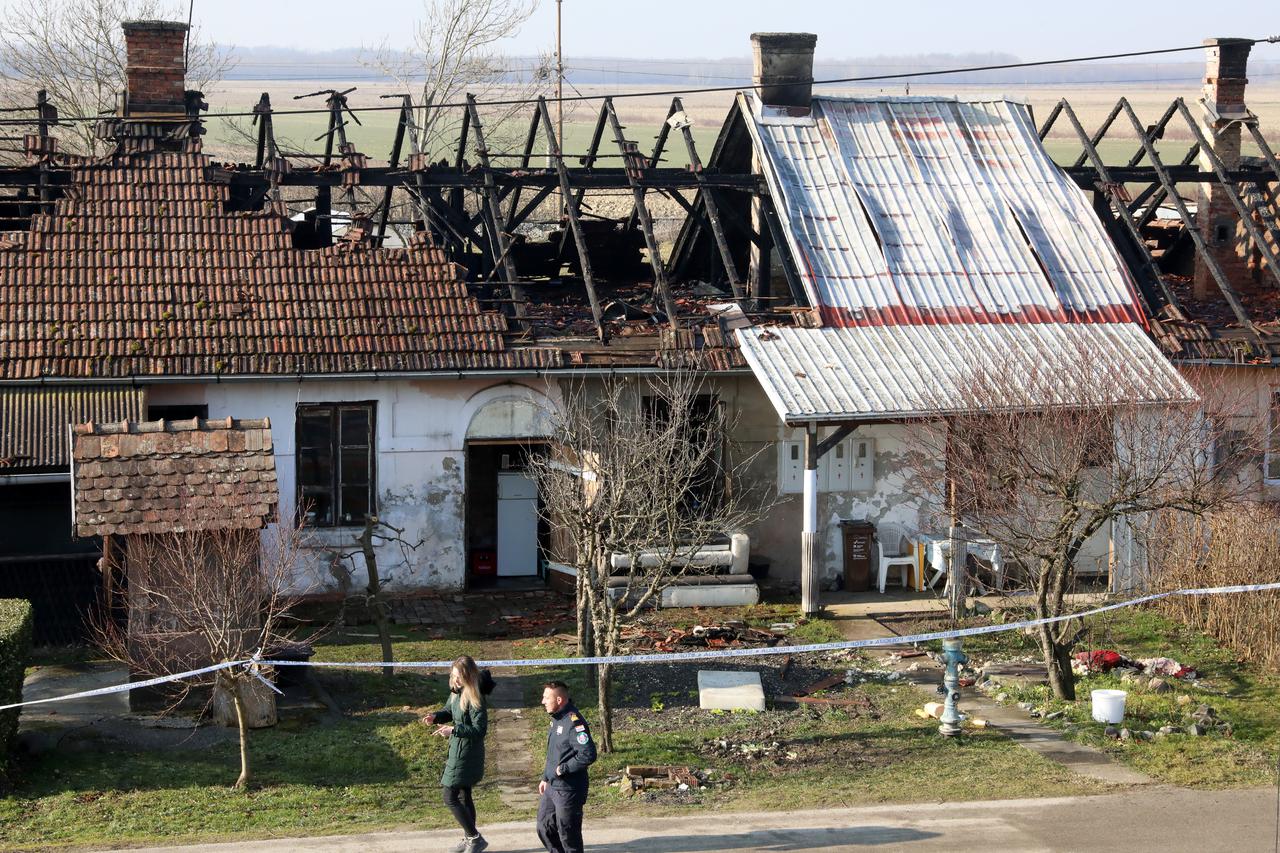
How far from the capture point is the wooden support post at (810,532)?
714 inches

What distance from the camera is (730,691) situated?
15117mm

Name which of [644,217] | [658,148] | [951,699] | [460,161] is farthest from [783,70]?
[951,699]

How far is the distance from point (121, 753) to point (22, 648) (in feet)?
4.15

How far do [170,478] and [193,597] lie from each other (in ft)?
5.83

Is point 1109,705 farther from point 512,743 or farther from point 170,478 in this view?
point 170,478

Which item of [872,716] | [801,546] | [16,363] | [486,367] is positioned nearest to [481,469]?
[486,367]

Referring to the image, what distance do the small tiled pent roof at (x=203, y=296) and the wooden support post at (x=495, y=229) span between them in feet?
2.30

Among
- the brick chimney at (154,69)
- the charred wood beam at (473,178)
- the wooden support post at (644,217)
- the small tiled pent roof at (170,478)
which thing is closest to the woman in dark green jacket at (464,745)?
the small tiled pent roof at (170,478)

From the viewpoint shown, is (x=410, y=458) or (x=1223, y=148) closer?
(x=410, y=458)

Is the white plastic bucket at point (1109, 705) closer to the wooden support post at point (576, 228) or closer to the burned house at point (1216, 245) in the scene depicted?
the burned house at point (1216, 245)

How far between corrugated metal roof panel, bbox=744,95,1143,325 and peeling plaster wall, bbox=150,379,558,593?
4.83 m

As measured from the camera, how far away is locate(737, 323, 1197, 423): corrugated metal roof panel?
17562 millimetres

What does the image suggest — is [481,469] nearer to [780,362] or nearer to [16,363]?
[780,362]

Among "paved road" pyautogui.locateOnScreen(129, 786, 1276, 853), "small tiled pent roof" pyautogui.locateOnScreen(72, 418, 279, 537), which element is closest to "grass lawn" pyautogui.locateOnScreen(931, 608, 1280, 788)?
"paved road" pyautogui.locateOnScreen(129, 786, 1276, 853)
